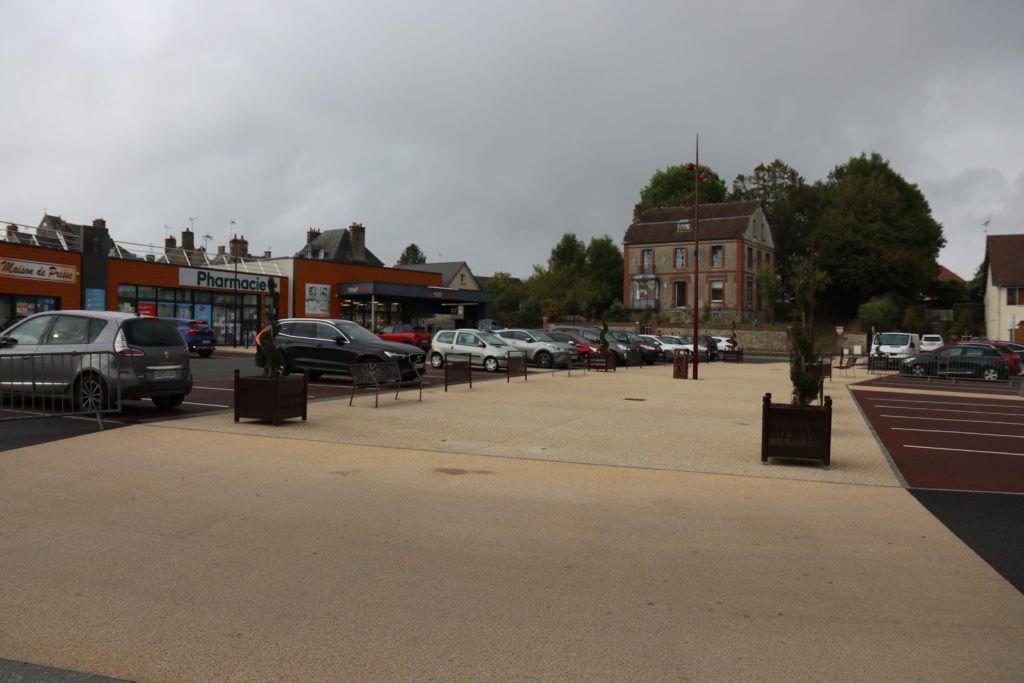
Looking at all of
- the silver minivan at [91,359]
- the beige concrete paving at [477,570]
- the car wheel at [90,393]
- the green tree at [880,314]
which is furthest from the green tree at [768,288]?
the car wheel at [90,393]

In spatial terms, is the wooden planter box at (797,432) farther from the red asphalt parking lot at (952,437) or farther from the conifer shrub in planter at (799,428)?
the red asphalt parking lot at (952,437)

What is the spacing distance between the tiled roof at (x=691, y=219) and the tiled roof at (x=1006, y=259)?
59.8 feet

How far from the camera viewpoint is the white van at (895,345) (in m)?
35.4

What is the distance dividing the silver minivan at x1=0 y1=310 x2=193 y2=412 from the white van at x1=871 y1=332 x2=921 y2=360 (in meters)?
31.4

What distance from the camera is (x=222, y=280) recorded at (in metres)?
44.2

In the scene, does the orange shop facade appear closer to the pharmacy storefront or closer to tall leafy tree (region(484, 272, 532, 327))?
the pharmacy storefront

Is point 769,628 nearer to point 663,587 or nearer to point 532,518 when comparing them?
point 663,587

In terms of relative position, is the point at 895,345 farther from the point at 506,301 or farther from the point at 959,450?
the point at 506,301

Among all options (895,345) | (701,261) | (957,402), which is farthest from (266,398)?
(701,261)

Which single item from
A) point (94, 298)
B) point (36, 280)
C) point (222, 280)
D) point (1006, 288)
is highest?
point (1006, 288)

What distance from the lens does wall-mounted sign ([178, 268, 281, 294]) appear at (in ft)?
140

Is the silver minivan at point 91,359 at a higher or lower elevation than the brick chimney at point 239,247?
lower

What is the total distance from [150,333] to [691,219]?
62.0 meters

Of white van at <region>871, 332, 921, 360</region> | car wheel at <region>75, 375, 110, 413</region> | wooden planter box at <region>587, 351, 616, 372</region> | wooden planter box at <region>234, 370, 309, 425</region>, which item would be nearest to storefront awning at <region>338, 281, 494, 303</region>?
wooden planter box at <region>587, 351, 616, 372</region>
